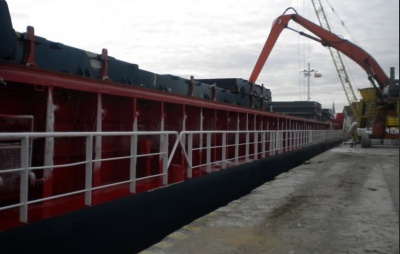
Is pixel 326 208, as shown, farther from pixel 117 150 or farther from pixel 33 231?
pixel 33 231

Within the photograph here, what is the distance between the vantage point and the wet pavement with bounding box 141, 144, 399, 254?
470 centimetres

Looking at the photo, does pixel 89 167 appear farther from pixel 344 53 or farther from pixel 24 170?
pixel 344 53

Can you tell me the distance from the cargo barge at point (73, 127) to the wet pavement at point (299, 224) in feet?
3.20

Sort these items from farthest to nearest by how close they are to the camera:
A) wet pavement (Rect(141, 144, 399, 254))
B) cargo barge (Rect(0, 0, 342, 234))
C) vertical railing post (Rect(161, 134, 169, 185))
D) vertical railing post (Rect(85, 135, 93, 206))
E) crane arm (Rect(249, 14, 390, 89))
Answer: crane arm (Rect(249, 14, 390, 89))
vertical railing post (Rect(161, 134, 169, 185))
wet pavement (Rect(141, 144, 399, 254))
vertical railing post (Rect(85, 135, 93, 206))
cargo barge (Rect(0, 0, 342, 234))

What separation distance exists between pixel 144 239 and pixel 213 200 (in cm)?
275

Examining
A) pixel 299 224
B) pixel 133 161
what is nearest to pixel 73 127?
pixel 133 161

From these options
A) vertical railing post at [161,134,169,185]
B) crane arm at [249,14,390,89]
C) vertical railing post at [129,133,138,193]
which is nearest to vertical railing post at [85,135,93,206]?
vertical railing post at [129,133,138,193]

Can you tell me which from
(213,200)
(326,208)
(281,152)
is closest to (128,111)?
(213,200)

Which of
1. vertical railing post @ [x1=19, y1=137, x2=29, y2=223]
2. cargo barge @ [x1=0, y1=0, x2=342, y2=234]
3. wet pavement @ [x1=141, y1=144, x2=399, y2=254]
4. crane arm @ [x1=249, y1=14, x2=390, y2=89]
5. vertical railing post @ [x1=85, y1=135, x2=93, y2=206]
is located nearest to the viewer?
vertical railing post @ [x1=19, y1=137, x2=29, y2=223]

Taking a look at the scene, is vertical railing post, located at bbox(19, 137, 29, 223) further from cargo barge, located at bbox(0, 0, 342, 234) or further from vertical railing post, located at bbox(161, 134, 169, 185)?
vertical railing post, located at bbox(161, 134, 169, 185)

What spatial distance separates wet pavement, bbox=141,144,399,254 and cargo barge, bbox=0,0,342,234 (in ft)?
3.20

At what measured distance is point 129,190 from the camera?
5.07 m

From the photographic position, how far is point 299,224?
18.9 feet

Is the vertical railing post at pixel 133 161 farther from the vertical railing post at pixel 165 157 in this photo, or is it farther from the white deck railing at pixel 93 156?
the vertical railing post at pixel 165 157
